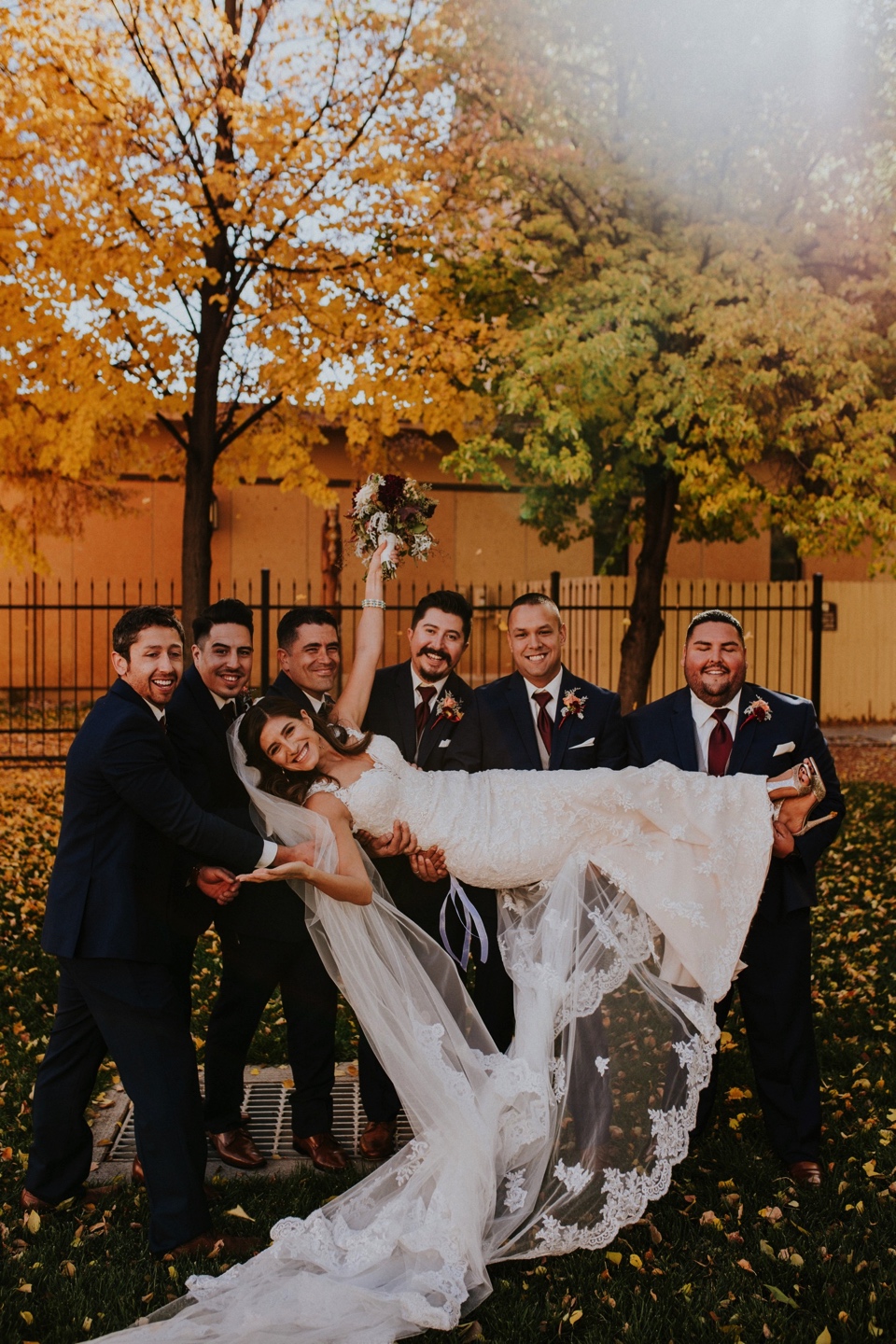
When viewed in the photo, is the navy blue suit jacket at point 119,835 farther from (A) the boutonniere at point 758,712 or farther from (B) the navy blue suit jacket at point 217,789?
(A) the boutonniere at point 758,712

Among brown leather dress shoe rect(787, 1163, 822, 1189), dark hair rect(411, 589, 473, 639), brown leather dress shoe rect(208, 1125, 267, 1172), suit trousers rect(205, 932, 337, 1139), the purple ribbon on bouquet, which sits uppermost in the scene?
dark hair rect(411, 589, 473, 639)

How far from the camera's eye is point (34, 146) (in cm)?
881

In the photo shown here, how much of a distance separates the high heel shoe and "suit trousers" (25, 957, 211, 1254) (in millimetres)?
2340

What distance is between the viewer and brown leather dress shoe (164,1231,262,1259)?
3740 millimetres

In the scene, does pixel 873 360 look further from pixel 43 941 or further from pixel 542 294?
pixel 43 941

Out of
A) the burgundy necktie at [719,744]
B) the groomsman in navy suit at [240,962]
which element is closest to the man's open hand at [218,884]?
the groomsman in navy suit at [240,962]

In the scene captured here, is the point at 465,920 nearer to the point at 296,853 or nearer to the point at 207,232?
the point at 296,853

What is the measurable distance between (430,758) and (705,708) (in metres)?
1.19

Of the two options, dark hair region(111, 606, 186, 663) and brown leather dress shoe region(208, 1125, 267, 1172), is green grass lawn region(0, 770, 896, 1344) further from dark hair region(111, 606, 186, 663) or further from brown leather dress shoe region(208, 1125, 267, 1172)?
dark hair region(111, 606, 186, 663)

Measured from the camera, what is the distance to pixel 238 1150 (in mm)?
4598

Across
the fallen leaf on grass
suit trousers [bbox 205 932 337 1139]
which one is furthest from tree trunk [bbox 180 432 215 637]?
the fallen leaf on grass

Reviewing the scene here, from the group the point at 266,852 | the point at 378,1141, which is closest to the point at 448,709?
the point at 266,852

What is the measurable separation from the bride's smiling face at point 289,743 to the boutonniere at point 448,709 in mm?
703

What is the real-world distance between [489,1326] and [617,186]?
39.0 feet
